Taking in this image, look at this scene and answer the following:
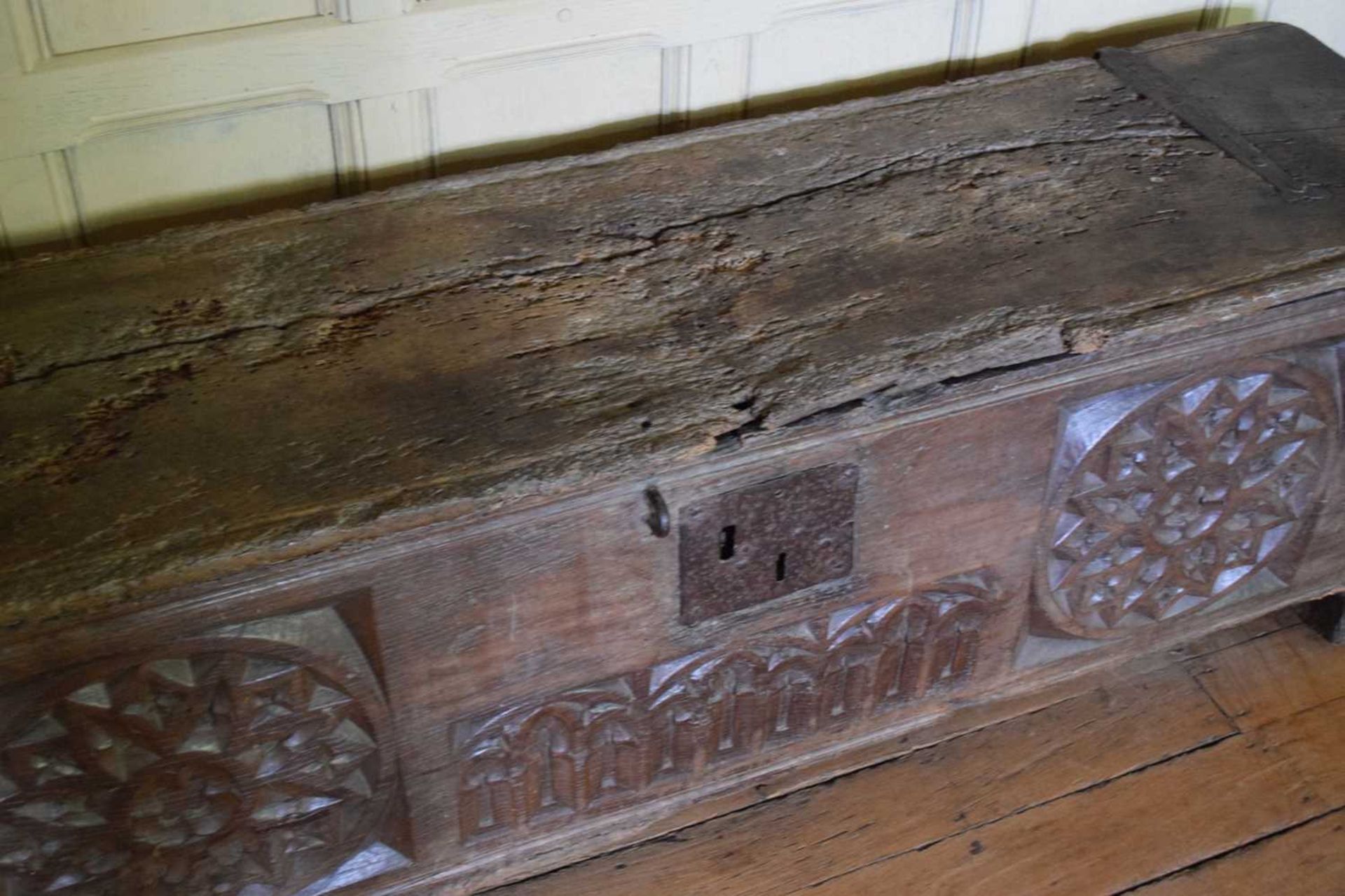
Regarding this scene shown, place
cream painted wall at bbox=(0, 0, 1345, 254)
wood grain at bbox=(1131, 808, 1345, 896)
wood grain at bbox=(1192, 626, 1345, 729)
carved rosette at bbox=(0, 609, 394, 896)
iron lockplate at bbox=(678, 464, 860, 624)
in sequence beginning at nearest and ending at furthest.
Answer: carved rosette at bbox=(0, 609, 394, 896)
iron lockplate at bbox=(678, 464, 860, 624)
cream painted wall at bbox=(0, 0, 1345, 254)
wood grain at bbox=(1131, 808, 1345, 896)
wood grain at bbox=(1192, 626, 1345, 729)

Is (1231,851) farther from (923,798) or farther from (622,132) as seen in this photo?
(622,132)

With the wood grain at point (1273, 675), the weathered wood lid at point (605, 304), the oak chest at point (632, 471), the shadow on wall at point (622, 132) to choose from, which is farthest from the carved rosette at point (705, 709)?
the shadow on wall at point (622, 132)

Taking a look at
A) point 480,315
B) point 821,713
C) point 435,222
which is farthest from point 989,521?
point 435,222

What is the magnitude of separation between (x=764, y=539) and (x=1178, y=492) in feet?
1.73

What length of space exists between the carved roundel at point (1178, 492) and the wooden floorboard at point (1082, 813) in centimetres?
18

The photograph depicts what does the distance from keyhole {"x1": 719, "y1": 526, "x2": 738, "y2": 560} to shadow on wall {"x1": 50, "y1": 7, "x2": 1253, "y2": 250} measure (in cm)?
64

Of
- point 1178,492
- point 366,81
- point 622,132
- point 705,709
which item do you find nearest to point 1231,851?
point 1178,492

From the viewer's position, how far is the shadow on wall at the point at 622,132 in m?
1.75

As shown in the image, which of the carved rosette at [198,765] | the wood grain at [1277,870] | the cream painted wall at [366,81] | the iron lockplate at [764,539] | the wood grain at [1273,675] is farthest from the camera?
the wood grain at [1273,675]

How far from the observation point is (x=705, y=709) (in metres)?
1.59

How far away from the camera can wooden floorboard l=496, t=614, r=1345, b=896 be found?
1727 millimetres

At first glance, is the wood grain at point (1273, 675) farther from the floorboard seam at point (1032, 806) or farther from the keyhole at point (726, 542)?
the keyhole at point (726, 542)

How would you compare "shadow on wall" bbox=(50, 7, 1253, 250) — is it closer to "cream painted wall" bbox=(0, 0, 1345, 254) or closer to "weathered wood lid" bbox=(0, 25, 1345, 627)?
"cream painted wall" bbox=(0, 0, 1345, 254)

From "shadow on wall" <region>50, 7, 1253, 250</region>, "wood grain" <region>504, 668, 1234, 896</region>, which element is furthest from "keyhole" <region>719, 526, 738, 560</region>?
"shadow on wall" <region>50, 7, 1253, 250</region>
